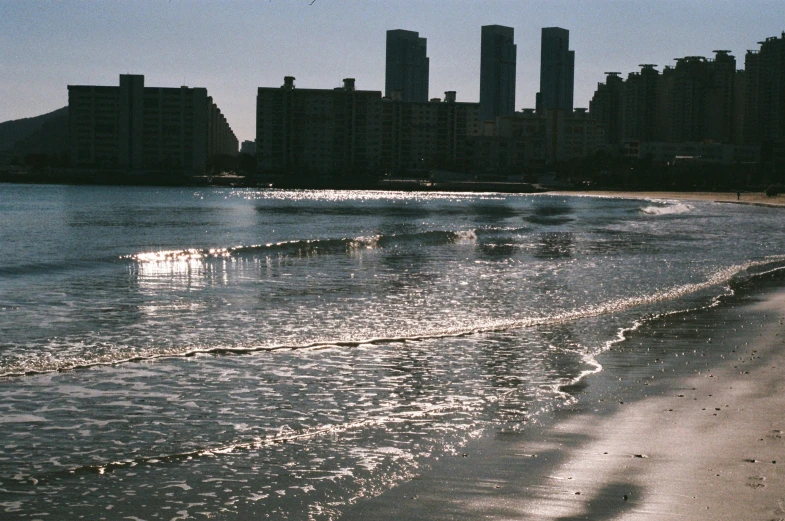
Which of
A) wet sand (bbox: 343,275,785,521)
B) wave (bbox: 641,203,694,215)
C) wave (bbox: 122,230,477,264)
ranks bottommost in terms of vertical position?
wave (bbox: 122,230,477,264)

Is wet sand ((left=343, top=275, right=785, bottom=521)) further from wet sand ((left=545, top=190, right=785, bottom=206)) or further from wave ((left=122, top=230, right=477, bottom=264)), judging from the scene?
wet sand ((left=545, top=190, right=785, bottom=206))

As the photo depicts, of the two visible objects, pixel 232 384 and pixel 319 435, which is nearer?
pixel 319 435

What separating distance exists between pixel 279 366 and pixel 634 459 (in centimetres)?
630

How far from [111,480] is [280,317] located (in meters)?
10.6

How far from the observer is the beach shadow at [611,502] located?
6.91m

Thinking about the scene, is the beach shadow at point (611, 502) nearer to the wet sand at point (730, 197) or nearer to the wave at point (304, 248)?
the wave at point (304, 248)

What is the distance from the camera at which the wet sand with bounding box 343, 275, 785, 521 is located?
7.12 metres

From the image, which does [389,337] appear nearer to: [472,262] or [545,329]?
[545,329]

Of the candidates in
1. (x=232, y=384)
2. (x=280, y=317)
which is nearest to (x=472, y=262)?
(x=280, y=317)

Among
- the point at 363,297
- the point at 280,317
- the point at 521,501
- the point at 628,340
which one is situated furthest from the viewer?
the point at 363,297

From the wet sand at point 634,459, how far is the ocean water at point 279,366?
0.41 meters

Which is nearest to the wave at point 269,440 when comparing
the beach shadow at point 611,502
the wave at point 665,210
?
the beach shadow at point 611,502

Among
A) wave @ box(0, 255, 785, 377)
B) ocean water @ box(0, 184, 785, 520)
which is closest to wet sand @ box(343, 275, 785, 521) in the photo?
ocean water @ box(0, 184, 785, 520)

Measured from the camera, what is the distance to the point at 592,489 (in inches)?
296
